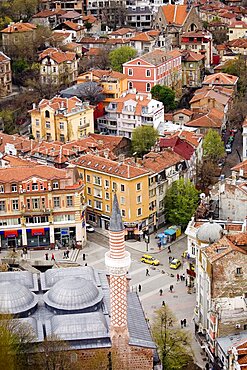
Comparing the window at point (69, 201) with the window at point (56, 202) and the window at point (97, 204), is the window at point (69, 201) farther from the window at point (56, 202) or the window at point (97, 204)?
the window at point (97, 204)

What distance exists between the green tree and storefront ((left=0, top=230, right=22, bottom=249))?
35218 mm

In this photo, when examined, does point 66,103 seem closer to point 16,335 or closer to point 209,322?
point 209,322

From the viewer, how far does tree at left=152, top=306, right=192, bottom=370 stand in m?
32.9

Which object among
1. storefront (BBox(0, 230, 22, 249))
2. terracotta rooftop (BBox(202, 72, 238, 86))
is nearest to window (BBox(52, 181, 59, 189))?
storefront (BBox(0, 230, 22, 249))

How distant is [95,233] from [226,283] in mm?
17481

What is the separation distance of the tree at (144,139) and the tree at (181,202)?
9889 mm

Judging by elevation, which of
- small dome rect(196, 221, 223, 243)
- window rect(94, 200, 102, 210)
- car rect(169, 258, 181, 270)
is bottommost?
car rect(169, 258, 181, 270)

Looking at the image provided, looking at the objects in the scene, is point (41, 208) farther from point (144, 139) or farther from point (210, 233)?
point (144, 139)

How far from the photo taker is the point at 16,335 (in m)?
29.6

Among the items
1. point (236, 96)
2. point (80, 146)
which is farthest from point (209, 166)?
point (236, 96)

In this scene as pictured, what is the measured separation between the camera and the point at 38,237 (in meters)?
48.8

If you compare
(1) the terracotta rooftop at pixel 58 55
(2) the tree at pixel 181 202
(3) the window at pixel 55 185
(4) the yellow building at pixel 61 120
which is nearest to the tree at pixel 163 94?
(1) the terracotta rooftop at pixel 58 55

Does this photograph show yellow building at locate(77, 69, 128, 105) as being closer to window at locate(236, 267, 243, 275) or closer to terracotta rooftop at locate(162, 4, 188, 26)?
terracotta rooftop at locate(162, 4, 188, 26)

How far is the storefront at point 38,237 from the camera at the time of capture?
4850 centimetres
